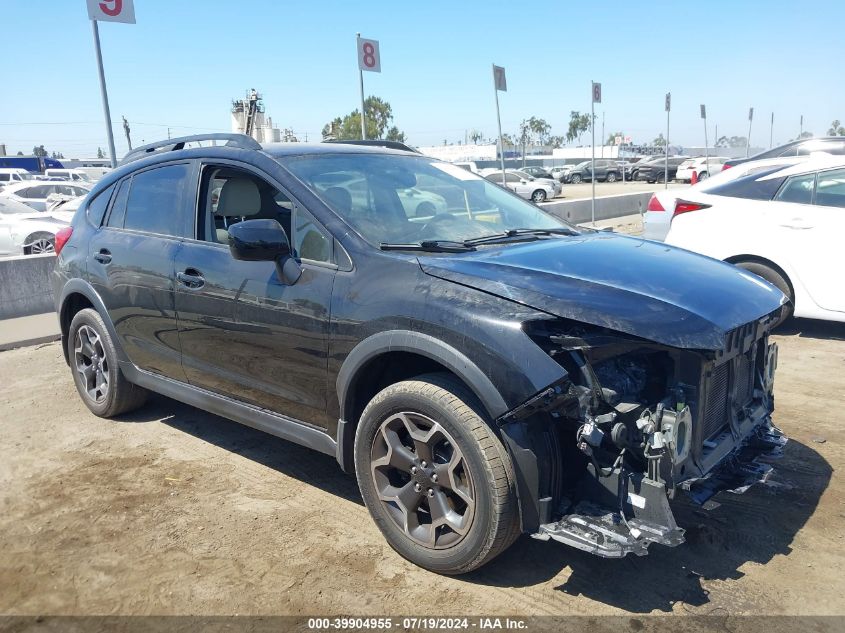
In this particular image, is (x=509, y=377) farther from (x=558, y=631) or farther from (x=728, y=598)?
(x=728, y=598)

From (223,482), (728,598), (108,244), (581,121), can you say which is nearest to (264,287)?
(223,482)

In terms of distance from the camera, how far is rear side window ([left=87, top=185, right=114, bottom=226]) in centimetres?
509

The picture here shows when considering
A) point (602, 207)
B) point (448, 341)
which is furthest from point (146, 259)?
point (602, 207)

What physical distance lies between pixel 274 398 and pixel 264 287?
23.1 inches

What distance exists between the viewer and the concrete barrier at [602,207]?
16859mm

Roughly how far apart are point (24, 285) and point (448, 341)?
767 centimetres

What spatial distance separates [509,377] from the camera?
2701 millimetres

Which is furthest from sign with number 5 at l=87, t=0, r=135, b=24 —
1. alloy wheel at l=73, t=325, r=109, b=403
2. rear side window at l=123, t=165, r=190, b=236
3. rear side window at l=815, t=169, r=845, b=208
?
rear side window at l=815, t=169, r=845, b=208

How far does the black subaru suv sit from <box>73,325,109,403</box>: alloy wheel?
2.21 ft

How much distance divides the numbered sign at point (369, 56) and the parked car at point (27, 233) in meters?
6.24

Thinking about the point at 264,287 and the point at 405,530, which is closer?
the point at 405,530

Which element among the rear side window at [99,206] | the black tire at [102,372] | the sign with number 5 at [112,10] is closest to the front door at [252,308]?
the black tire at [102,372]

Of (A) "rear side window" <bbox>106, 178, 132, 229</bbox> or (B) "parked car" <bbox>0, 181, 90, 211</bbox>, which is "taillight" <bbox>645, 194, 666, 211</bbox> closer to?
(A) "rear side window" <bbox>106, 178, 132, 229</bbox>

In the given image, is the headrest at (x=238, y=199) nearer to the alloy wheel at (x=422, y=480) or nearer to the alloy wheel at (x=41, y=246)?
the alloy wheel at (x=422, y=480)
